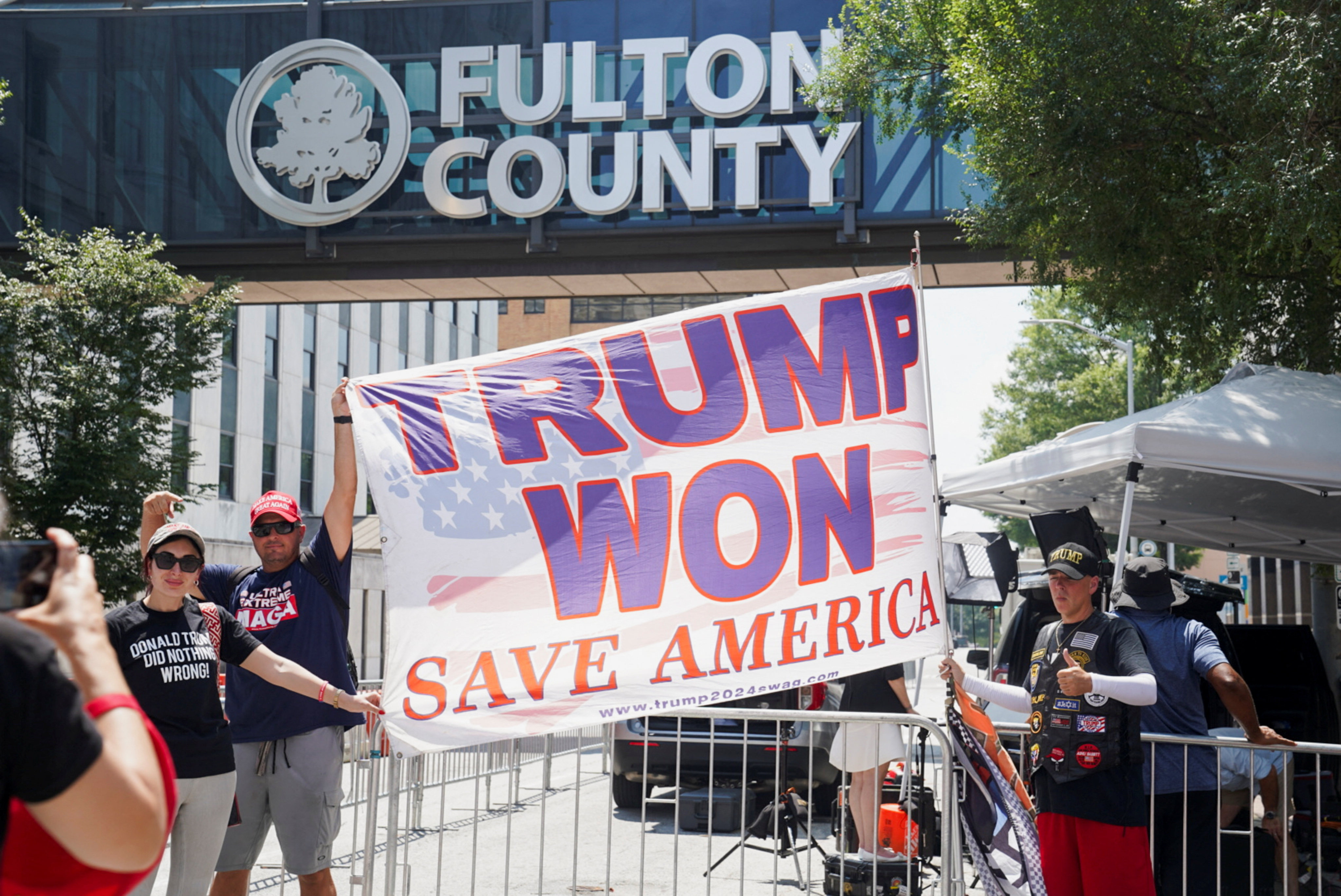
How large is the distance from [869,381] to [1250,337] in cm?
783

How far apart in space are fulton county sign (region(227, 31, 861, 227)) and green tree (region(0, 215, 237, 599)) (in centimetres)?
245

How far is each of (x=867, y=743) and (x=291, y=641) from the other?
163 inches

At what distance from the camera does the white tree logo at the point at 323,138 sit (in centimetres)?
1773

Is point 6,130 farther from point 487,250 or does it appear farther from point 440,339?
point 440,339

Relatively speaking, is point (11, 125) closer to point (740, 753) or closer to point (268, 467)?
point (740, 753)

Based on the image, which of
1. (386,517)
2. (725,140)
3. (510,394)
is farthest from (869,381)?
(725,140)

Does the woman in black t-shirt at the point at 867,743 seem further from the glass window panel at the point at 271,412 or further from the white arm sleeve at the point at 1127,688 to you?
the glass window panel at the point at 271,412

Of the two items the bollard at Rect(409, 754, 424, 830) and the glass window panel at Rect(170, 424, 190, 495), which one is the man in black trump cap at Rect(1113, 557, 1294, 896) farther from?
the glass window panel at Rect(170, 424, 190, 495)

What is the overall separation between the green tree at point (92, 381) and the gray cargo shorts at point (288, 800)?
14432mm

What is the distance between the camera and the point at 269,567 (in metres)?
5.91

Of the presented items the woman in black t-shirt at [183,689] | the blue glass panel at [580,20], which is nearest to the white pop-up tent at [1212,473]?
the woman in black t-shirt at [183,689]

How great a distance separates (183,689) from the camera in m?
4.91

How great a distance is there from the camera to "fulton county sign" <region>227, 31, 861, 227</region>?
1700cm

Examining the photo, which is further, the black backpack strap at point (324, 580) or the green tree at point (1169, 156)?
the green tree at point (1169, 156)
